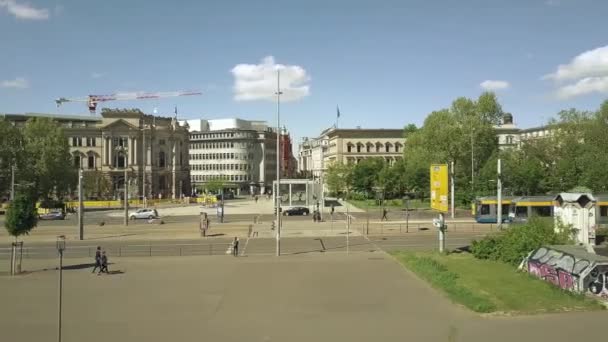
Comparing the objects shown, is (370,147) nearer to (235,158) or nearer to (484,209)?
(235,158)

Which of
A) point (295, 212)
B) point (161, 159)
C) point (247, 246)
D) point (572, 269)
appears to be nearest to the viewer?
point (572, 269)

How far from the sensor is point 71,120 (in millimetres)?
145875

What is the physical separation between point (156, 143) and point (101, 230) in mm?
84397

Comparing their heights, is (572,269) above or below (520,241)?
below

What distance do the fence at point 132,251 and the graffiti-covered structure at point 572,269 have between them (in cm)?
2157

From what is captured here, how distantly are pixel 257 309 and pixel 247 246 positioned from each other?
21613 mm

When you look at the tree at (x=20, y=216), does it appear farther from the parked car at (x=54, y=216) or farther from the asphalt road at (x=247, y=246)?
the parked car at (x=54, y=216)

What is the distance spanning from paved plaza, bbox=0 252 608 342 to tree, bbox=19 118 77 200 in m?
72.5

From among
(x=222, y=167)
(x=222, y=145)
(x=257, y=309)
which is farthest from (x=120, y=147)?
(x=257, y=309)

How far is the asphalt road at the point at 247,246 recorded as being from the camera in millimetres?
39188

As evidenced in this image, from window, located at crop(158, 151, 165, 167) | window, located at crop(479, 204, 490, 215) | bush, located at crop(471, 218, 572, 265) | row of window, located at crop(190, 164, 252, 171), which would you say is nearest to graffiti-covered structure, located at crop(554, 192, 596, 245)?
bush, located at crop(471, 218, 572, 265)

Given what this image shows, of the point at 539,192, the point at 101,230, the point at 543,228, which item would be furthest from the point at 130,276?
the point at 539,192

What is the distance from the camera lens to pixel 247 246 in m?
42.6

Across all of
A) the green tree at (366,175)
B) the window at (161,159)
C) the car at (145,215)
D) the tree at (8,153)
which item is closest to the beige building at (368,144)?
the green tree at (366,175)
